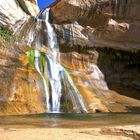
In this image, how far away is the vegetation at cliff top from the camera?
2381 centimetres

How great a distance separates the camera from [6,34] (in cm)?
2477

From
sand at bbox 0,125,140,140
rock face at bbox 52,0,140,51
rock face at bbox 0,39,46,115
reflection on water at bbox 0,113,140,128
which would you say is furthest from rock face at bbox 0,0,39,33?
sand at bbox 0,125,140,140

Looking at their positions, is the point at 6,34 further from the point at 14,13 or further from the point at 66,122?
the point at 66,122

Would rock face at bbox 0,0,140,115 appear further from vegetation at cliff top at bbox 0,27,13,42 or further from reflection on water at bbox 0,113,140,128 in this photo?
reflection on water at bbox 0,113,140,128

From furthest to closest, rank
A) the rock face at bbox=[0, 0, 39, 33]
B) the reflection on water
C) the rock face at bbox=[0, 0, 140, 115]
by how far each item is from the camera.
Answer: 1. the rock face at bbox=[0, 0, 39, 33]
2. the rock face at bbox=[0, 0, 140, 115]
3. the reflection on water

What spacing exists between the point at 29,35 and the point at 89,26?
15.0 feet

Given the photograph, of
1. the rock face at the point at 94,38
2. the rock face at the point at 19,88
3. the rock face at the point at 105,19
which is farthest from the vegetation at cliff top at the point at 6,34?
the rock face at the point at 105,19

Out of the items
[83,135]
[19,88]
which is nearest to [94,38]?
Answer: [19,88]

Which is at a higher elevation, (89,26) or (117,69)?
(89,26)

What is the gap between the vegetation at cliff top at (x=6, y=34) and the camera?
23.8 m

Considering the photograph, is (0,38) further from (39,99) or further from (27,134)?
(27,134)

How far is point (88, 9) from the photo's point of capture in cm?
2869

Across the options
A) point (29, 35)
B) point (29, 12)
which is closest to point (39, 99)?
point (29, 35)

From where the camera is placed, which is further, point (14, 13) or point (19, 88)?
point (14, 13)
